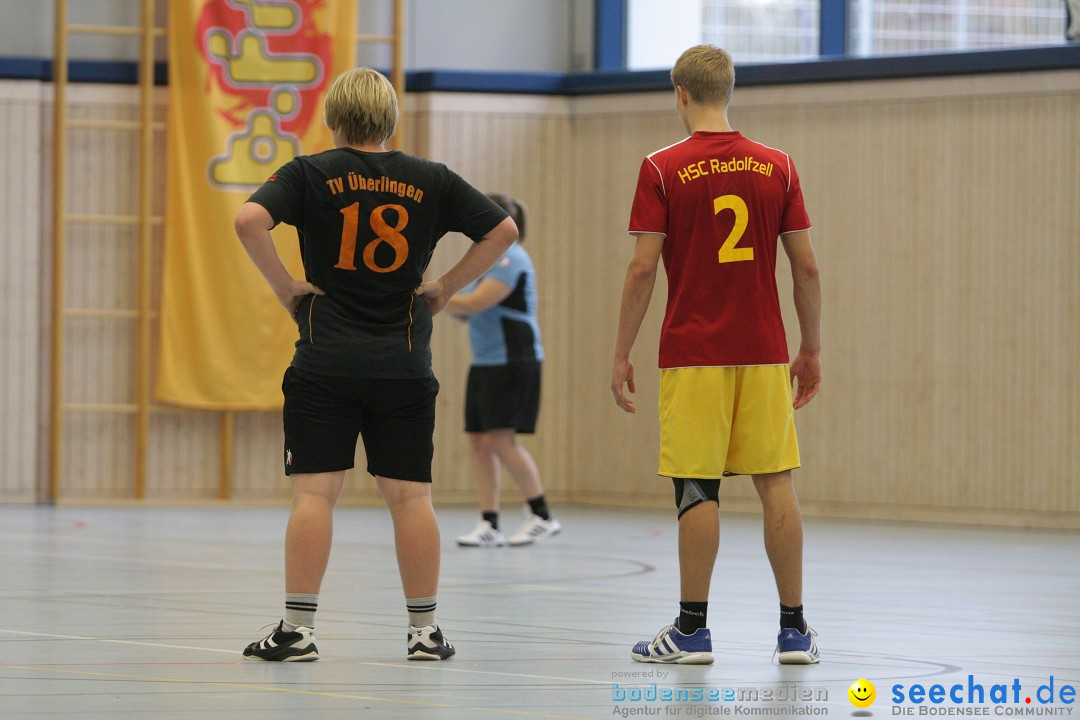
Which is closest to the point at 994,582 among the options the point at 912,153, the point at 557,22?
the point at 912,153

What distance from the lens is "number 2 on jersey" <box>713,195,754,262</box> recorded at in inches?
165

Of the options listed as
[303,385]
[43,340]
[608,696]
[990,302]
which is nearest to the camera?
[608,696]

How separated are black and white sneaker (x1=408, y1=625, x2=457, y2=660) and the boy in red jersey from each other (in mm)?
497

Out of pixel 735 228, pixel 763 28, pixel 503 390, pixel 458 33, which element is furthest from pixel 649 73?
pixel 735 228

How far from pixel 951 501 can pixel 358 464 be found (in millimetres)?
3891

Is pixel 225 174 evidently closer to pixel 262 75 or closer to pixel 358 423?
pixel 262 75

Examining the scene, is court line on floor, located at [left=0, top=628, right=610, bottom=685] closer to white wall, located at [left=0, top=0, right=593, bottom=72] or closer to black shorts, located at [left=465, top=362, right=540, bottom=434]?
black shorts, located at [left=465, top=362, right=540, bottom=434]

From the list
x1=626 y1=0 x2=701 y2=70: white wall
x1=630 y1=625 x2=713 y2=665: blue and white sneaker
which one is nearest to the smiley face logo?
x1=630 y1=625 x2=713 y2=665: blue and white sneaker

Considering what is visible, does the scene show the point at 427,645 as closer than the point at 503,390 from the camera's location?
Yes

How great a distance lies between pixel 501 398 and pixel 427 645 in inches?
153

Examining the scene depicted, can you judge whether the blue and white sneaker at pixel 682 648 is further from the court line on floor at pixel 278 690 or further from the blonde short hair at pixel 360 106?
the blonde short hair at pixel 360 106

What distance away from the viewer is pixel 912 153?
9.98 meters

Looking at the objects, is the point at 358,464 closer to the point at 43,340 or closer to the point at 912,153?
the point at 43,340

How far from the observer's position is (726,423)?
4.19 m
